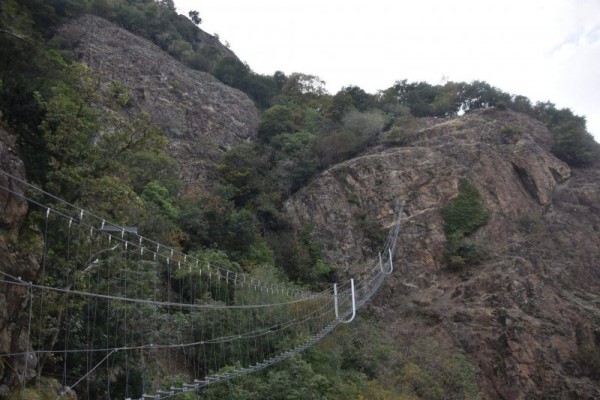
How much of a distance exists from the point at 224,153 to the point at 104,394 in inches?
596

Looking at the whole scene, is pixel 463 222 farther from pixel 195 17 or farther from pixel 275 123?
pixel 195 17

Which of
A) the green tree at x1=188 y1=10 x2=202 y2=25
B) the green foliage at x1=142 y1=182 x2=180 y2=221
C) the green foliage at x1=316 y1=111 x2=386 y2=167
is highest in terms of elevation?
the green tree at x1=188 y1=10 x2=202 y2=25

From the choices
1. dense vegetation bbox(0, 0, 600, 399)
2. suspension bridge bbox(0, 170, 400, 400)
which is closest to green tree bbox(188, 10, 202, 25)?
dense vegetation bbox(0, 0, 600, 399)

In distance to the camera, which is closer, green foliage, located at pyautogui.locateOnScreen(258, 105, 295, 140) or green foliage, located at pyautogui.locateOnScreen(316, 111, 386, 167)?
green foliage, located at pyautogui.locateOnScreen(316, 111, 386, 167)

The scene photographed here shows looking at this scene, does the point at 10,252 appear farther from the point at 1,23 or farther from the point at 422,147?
the point at 422,147

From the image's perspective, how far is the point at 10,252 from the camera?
7941 mm

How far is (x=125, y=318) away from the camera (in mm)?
8648

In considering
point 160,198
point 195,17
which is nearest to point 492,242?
point 160,198

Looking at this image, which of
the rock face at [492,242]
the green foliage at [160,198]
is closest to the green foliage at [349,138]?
the rock face at [492,242]

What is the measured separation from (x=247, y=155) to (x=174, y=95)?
551 centimetres

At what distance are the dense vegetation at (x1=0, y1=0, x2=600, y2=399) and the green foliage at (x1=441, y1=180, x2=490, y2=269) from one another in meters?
0.05

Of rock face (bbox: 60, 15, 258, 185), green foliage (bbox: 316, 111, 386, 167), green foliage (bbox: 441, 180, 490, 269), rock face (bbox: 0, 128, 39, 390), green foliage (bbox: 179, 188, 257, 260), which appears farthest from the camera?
green foliage (bbox: 316, 111, 386, 167)

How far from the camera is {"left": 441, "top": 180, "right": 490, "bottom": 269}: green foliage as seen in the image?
18500 mm

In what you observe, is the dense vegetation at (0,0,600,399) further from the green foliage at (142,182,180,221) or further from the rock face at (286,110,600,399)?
the rock face at (286,110,600,399)
